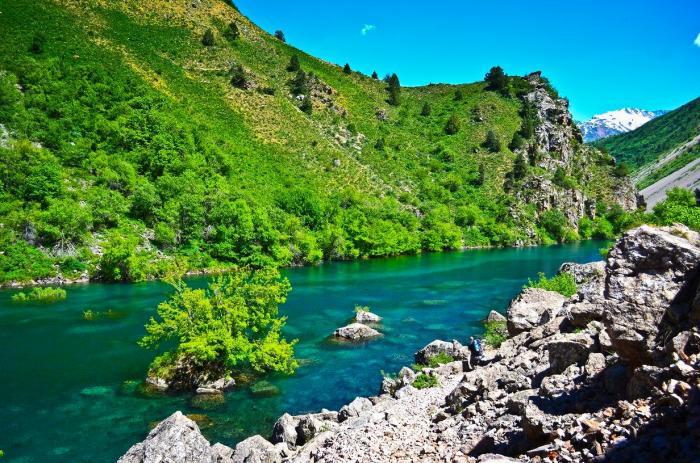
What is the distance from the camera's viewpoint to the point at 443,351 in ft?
80.4

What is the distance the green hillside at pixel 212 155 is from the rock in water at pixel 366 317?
29.7 meters

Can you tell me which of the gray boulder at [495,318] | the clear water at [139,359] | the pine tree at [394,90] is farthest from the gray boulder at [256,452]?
the pine tree at [394,90]

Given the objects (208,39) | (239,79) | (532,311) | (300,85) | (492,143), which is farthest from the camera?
(492,143)

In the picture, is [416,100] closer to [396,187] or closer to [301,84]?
[301,84]

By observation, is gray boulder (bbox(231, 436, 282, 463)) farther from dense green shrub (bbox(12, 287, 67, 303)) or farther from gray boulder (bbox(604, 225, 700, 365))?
dense green shrub (bbox(12, 287, 67, 303))

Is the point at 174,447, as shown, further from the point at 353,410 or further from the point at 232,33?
the point at 232,33

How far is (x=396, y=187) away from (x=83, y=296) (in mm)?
65663

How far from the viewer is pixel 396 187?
319 feet

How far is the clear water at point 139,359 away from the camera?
62.5 ft

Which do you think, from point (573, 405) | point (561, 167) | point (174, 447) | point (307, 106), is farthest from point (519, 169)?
point (174, 447)

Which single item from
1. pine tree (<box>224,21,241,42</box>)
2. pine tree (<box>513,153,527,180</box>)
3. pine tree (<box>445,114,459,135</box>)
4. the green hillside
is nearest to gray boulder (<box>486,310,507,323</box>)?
the green hillside

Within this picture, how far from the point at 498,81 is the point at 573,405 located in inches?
5830

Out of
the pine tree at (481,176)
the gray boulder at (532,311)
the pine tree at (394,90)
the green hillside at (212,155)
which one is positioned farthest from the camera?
the pine tree at (394,90)

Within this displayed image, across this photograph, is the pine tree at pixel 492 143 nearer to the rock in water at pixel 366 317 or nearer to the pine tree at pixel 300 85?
the pine tree at pixel 300 85
